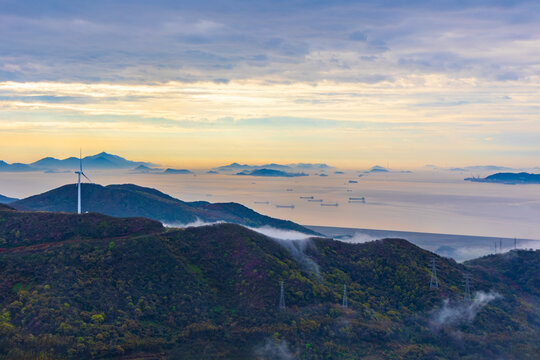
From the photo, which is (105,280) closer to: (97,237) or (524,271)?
(97,237)

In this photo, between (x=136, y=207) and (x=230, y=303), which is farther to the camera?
(x=136, y=207)

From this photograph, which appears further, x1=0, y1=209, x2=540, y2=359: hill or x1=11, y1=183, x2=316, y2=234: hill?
x1=11, y1=183, x2=316, y2=234: hill

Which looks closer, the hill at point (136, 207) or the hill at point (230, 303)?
the hill at point (230, 303)

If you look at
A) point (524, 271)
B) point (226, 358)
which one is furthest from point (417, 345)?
point (524, 271)

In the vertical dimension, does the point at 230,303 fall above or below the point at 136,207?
below
